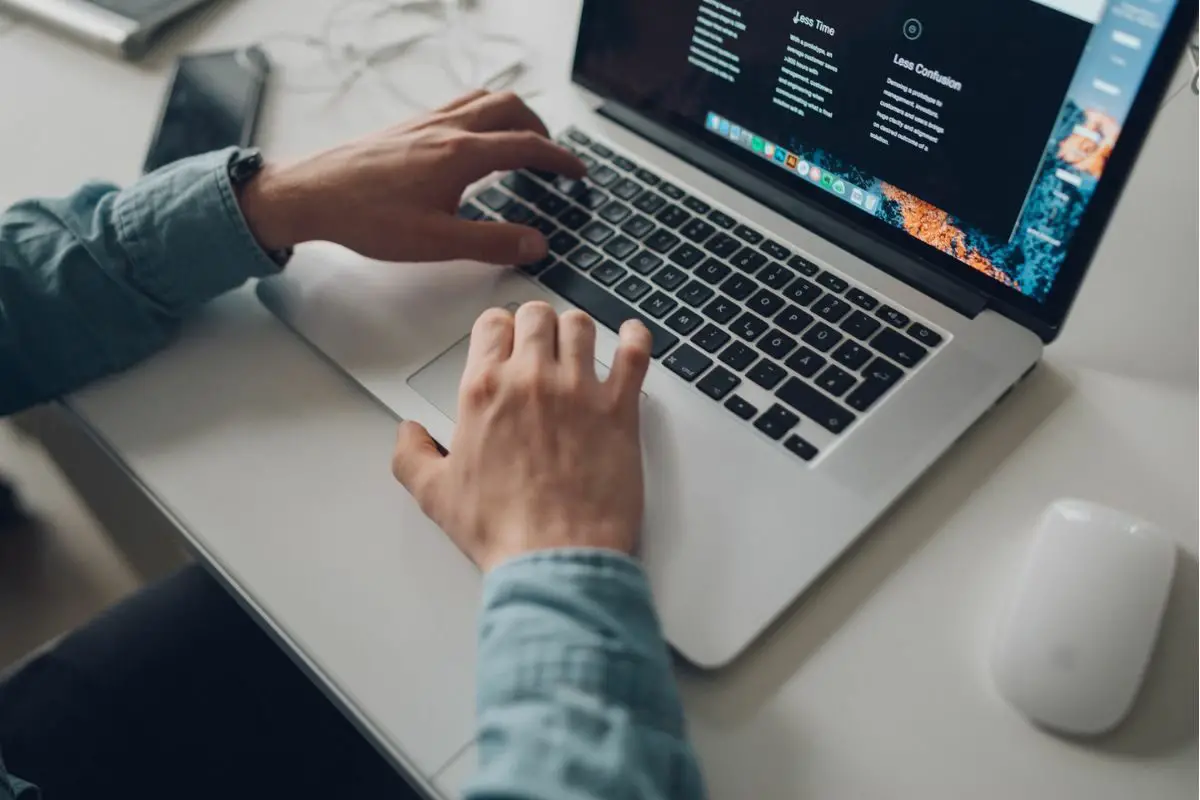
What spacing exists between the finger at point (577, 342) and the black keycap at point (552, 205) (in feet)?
0.41

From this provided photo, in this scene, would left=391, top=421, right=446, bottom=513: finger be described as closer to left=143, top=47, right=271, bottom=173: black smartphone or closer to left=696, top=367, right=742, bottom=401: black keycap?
left=696, top=367, right=742, bottom=401: black keycap

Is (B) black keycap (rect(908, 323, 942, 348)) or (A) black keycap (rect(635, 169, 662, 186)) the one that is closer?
(B) black keycap (rect(908, 323, 942, 348))

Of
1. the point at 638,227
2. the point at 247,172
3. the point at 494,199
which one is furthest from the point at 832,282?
the point at 247,172

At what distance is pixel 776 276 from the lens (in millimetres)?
613

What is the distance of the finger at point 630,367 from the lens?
0.53 m

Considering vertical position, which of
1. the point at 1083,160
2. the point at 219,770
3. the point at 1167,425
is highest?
the point at 1083,160

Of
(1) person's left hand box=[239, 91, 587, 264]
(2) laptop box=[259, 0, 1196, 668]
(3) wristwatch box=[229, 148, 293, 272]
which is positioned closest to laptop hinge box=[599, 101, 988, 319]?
(2) laptop box=[259, 0, 1196, 668]

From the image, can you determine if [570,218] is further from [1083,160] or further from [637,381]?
[1083,160]

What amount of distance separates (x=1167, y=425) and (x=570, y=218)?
376 mm

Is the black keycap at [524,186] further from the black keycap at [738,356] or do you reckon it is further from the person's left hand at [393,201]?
the black keycap at [738,356]

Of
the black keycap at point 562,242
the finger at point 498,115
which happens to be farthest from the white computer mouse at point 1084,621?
the finger at point 498,115

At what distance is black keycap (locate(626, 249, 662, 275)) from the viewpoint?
2.05 ft

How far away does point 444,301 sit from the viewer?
0.63 meters

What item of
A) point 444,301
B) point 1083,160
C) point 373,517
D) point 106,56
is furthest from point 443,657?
point 106,56
